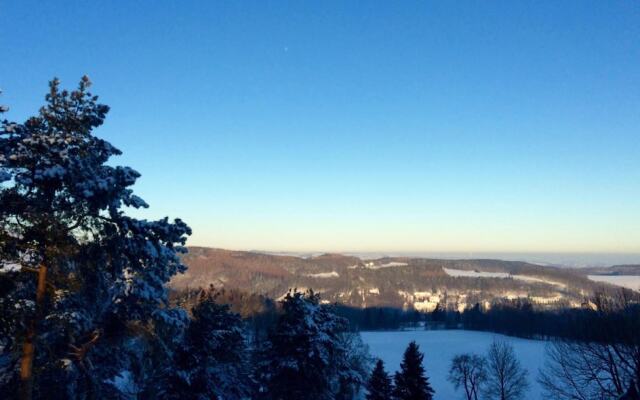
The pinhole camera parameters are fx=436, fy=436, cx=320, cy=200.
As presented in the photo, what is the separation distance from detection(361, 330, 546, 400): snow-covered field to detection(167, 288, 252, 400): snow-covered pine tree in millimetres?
Result: 46026

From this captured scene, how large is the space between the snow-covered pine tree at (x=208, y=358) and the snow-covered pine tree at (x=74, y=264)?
6807 millimetres

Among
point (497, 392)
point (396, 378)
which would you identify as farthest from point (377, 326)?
point (396, 378)

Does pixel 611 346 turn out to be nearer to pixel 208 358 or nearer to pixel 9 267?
pixel 208 358

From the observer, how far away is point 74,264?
11.1 metres

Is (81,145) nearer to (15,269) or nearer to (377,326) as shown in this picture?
(15,269)

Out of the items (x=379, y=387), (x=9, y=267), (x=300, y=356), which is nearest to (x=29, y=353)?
(x=9, y=267)

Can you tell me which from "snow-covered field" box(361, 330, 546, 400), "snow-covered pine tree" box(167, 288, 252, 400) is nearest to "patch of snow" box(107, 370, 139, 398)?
"snow-covered pine tree" box(167, 288, 252, 400)

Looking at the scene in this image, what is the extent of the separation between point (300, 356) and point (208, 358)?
439cm

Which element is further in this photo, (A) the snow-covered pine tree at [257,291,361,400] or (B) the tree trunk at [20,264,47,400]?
(A) the snow-covered pine tree at [257,291,361,400]

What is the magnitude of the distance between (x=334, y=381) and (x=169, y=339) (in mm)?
11312

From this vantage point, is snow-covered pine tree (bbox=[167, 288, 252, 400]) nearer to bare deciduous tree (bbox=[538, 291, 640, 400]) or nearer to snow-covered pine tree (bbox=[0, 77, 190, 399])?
snow-covered pine tree (bbox=[0, 77, 190, 399])

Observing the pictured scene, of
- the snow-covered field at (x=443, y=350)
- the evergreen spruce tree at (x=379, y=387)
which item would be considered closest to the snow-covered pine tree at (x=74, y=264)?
the evergreen spruce tree at (x=379, y=387)

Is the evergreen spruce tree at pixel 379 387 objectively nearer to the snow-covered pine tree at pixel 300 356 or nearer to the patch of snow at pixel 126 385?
the snow-covered pine tree at pixel 300 356

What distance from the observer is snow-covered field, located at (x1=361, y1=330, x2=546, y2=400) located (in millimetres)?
66887
